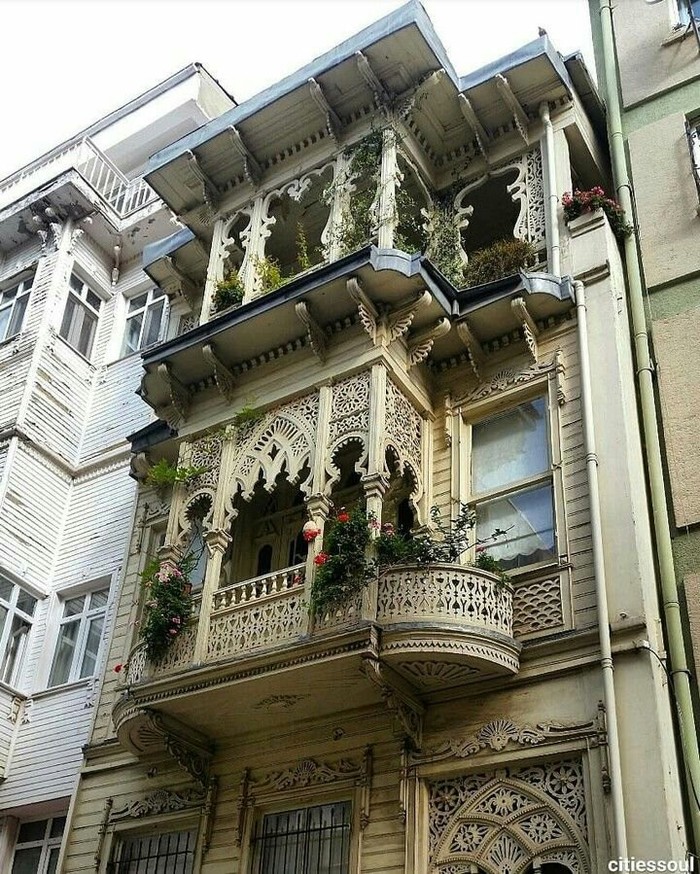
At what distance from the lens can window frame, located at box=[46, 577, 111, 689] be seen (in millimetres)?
16619

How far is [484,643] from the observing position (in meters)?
10.6

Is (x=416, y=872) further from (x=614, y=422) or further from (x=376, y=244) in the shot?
(x=376, y=244)

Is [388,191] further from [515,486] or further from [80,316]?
[80,316]

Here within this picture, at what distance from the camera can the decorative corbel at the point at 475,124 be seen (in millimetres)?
15000

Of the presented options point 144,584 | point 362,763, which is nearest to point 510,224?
point 144,584

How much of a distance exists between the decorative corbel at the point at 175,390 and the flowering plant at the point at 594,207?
591 centimetres

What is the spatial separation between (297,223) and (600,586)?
8.83 meters

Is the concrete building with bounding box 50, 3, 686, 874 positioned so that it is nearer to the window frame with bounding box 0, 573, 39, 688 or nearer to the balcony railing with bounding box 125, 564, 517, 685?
the balcony railing with bounding box 125, 564, 517, 685

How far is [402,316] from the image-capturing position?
13.1 m

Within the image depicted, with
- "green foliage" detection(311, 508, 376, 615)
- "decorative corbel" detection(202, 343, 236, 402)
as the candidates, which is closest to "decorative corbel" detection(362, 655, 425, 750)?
"green foliage" detection(311, 508, 376, 615)

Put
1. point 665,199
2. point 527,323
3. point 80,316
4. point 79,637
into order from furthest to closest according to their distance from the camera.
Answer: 1. point 80,316
2. point 79,637
3. point 665,199
4. point 527,323

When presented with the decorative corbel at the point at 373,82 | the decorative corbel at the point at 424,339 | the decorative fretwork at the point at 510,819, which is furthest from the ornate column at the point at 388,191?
the decorative fretwork at the point at 510,819

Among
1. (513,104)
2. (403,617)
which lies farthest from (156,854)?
(513,104)

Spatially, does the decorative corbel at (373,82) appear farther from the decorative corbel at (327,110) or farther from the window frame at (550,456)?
the window frame at (550,456)
